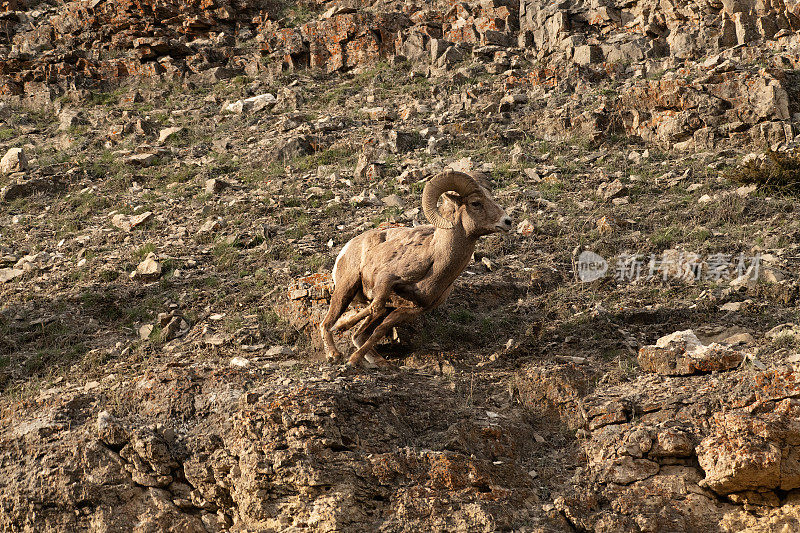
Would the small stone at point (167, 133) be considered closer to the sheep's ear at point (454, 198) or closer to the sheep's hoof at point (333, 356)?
the sheep's hoof at point (333, 356)

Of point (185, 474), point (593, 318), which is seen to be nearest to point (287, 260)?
point (593, 318)

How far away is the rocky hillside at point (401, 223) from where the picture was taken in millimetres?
6984

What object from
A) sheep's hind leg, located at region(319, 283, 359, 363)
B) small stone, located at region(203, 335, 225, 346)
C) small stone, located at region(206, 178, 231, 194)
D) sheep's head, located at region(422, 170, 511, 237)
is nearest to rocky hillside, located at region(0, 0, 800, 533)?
small stone, located at region(203, 335, 225, 346)

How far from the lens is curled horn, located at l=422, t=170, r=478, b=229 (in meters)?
8.84

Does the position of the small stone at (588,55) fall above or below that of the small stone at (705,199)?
above

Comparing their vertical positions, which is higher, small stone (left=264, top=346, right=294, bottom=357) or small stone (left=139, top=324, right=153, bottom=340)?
small stone (left=264, top=346, right=294, bottom=357)

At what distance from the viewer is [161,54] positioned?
22750 millimetres

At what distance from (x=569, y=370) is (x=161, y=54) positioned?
1784 centimetres

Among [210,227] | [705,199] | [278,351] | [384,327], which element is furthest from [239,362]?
[705,199]

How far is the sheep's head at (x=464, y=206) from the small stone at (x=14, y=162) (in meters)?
11.2

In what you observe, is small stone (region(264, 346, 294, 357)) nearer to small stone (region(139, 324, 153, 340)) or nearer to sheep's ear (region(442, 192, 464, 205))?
small stone (region(139, 324, 153, 340))

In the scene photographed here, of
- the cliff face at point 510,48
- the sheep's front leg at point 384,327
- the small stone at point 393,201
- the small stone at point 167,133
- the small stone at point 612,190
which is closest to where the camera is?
the sheep's front leg at point 384,327

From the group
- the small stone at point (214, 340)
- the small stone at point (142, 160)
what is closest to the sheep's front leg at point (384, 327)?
the small stone at point (214, 340)

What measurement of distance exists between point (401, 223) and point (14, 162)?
28.9 ft
